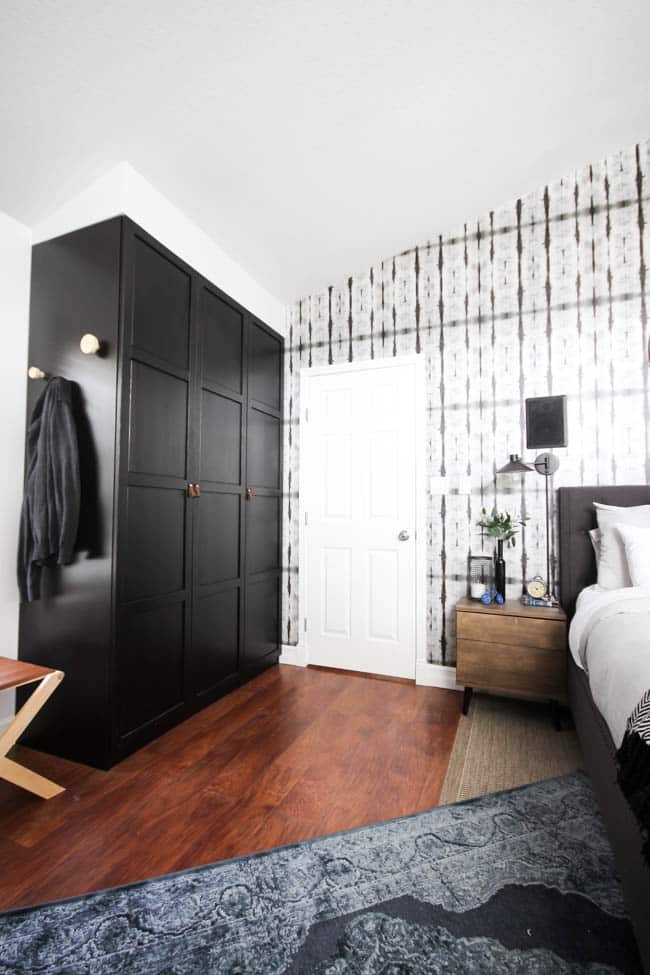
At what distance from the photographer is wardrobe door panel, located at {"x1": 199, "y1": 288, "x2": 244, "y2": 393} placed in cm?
265

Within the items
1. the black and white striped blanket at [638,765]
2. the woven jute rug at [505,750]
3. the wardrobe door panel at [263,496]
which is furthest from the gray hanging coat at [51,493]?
the black and white striped blanket at [638,765]

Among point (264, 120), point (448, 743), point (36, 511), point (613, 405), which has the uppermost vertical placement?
point (264, 120)

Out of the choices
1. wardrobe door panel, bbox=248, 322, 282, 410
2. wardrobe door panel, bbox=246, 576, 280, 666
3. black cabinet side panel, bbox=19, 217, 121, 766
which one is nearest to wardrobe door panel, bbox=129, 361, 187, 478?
black cabinet side panel, bbox=19, 217, 121, 766

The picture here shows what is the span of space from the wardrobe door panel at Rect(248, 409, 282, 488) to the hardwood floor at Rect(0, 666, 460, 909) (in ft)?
4.82

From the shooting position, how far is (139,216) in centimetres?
218

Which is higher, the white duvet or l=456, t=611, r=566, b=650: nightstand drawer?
the white duvet

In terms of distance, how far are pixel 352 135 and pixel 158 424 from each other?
1740mm

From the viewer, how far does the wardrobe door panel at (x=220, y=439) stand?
263cm

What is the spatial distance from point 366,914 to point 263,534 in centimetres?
225

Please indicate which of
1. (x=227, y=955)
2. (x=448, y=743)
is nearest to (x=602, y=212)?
(x=448, y=743)

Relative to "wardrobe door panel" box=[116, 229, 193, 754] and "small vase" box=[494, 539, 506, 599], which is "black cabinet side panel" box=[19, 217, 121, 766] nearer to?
"wardrobe door panel" box=[116, 229, 193, 754]

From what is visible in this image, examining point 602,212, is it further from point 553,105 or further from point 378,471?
point 378,471

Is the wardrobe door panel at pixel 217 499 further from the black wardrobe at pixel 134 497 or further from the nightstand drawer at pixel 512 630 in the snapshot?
the nightstand drawer at pixel 512 630

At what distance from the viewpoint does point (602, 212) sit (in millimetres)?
2795
